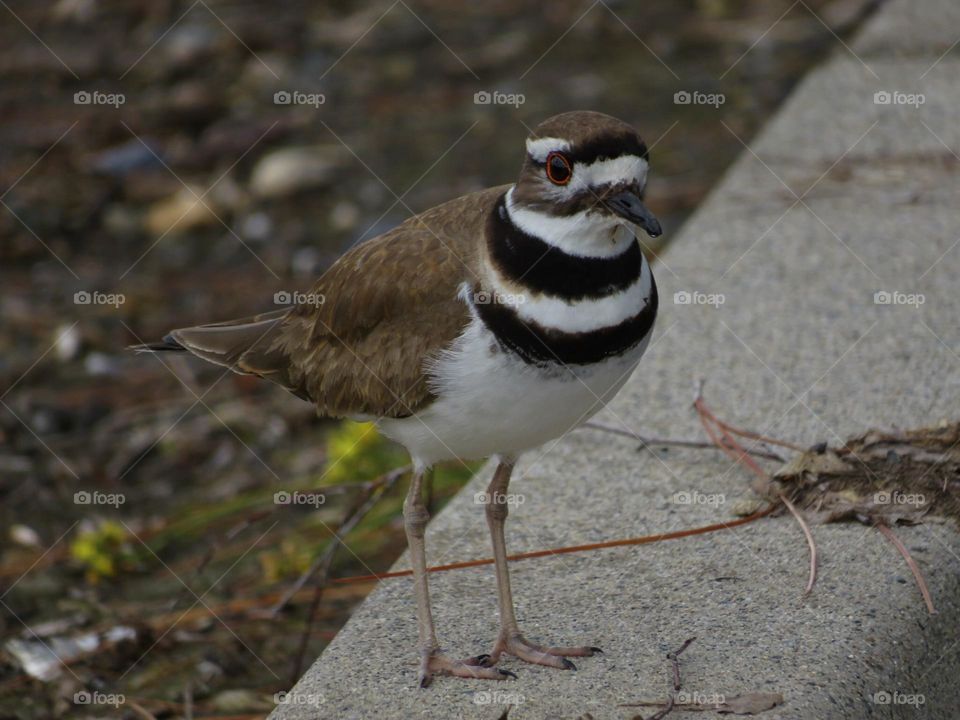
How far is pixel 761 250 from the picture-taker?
578 cm

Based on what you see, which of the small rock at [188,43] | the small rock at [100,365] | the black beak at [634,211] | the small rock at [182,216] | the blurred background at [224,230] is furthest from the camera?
the small rock at [188,43]

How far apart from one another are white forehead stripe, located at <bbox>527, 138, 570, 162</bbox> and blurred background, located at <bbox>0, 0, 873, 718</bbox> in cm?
157

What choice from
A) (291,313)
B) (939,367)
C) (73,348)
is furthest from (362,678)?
(73,348)

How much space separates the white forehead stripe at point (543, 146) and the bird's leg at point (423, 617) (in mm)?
990

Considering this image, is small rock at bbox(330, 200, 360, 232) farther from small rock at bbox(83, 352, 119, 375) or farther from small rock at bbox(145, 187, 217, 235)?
small rock at bbox(83, 352, 119, 375)

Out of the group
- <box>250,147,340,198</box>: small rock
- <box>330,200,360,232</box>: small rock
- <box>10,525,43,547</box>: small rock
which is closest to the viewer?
<box>10,525,43,547</box>: small rock

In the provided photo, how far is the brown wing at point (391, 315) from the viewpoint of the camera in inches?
147

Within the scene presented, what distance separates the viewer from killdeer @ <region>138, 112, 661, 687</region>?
3494 mm

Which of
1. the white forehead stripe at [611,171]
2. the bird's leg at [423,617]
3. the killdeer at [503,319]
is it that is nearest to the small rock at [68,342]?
the killdeer at [503,319]

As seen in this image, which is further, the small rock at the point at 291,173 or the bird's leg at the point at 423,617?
the small rock at the point at 291,173

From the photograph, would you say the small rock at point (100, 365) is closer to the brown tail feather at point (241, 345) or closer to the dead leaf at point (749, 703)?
the brown tail feather at point (241, 345)

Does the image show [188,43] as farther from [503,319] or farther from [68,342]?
[503,319]

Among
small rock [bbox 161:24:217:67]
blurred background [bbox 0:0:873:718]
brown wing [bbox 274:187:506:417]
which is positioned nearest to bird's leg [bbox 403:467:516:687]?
brown wing [bbox 274:187:506:417]

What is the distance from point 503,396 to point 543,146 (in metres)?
0.65
